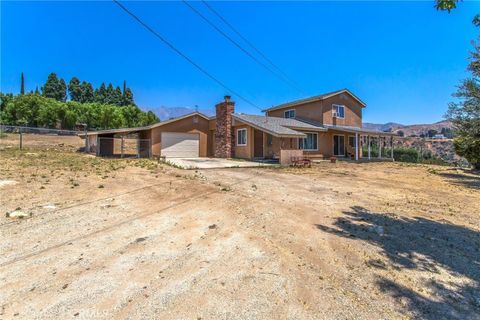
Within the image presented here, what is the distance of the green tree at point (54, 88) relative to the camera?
220 ft

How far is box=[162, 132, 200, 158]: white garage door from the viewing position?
876 inches

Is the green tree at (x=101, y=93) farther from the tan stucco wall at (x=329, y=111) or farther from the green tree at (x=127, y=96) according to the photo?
the tan stucco wall at (x=329, y=111)

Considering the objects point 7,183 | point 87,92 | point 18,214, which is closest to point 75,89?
point 87,92

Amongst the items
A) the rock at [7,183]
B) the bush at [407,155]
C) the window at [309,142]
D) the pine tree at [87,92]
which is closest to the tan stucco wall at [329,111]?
the window at [309,142]

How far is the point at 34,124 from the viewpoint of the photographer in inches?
1689

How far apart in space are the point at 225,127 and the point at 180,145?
401 centimetres

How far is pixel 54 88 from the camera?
224ft

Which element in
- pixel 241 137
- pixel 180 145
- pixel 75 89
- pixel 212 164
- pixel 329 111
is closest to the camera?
pixel 212 164

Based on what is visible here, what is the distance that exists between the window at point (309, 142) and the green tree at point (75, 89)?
6841 centimetres

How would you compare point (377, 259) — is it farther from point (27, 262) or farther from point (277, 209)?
point (27, 262)

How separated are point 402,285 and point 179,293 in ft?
9.13

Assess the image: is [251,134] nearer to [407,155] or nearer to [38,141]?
[407,155]

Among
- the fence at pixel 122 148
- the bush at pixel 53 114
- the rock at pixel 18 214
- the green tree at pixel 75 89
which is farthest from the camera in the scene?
the green tree at pixel 75 89

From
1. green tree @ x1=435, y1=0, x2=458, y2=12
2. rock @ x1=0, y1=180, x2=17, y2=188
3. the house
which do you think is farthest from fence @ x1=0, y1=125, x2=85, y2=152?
green tree @ x1=435, y1=0, x2=458, y2=12
